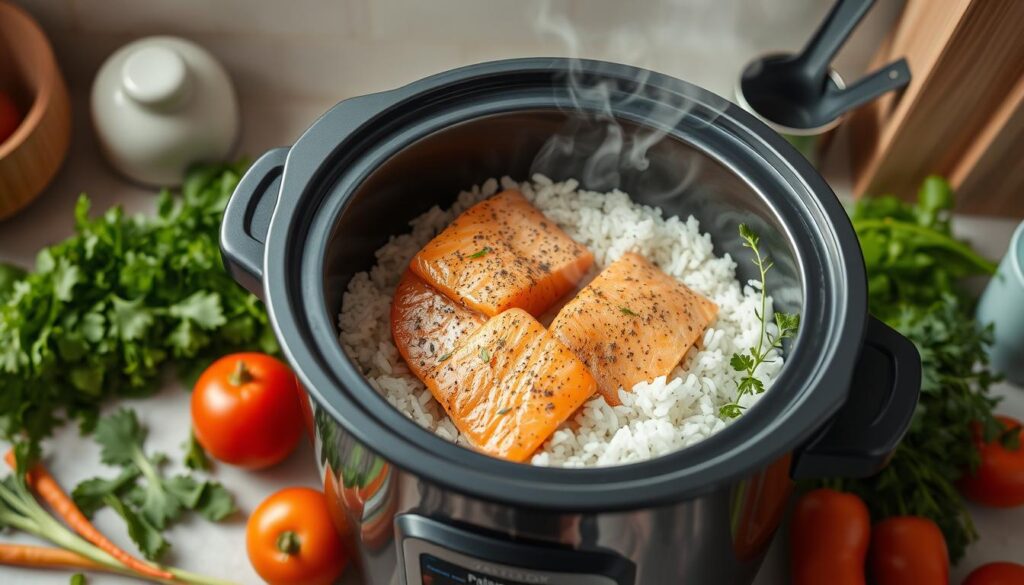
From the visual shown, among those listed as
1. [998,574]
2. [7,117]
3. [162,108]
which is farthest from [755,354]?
[7,117]

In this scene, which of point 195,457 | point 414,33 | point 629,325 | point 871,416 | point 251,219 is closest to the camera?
point 871,416

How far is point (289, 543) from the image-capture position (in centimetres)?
158

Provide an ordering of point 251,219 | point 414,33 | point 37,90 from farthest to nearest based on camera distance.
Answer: point 414,33, point 37,90, point 251,219

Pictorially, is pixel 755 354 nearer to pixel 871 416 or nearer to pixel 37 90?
pixel 871 416

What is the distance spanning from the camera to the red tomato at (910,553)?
1.57 m

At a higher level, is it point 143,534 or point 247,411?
point 247,411

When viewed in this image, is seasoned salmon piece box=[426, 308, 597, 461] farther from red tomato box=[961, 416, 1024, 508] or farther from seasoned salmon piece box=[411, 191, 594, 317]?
red tomato box=[961, 416, 1024, 508]

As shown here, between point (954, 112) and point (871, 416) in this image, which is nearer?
point (871, 416)

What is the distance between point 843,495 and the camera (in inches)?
63.9

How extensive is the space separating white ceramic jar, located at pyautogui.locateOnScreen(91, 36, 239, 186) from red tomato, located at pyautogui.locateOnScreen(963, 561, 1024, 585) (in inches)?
63.1

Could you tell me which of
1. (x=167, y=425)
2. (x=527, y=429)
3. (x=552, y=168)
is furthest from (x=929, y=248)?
(x=167, y=425)

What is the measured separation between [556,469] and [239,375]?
800 mm

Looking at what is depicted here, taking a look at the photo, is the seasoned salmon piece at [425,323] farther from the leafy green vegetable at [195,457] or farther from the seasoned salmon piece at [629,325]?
the leafy green vegetable at [195,457]

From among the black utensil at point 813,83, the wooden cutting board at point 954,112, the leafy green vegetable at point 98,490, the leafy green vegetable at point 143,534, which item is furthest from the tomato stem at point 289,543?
the wooden cutting board at point 954,112
